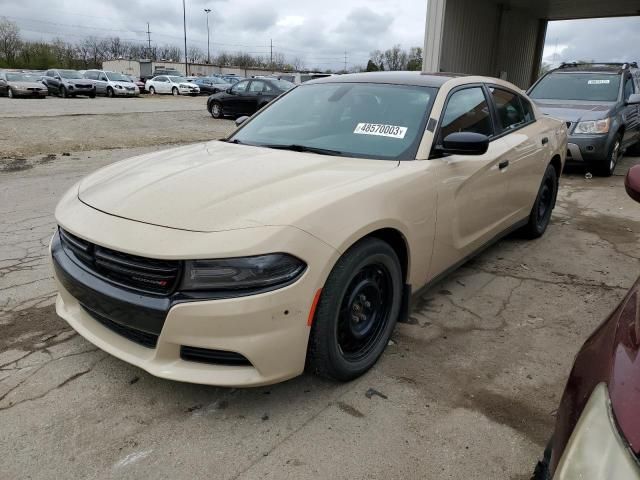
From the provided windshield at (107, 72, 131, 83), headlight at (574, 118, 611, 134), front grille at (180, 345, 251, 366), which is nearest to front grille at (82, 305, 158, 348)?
front grille at (180, 345, 251, 366)

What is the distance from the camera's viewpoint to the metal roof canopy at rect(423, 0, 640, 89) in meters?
12.5

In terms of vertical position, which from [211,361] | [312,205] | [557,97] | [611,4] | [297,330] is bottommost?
[211,361]

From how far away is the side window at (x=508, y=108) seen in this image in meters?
4.11

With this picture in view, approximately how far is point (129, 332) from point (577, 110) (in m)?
8.29

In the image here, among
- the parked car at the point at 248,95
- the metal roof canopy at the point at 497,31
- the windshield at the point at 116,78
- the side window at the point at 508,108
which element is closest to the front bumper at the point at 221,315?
the side window at the point at 508,108

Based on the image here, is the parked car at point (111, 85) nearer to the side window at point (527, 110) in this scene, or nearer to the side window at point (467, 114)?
Result: the side window at point (527, 110)

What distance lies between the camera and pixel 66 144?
1057 centimetres

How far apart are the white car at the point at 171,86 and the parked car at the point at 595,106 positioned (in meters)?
29.6

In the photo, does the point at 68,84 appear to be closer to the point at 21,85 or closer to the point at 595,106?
the point at 21,85

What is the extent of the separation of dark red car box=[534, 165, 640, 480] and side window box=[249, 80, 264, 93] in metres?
16.6

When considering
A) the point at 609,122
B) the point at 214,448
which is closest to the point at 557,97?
the point at 609,122

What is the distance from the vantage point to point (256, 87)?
1705 centimetres

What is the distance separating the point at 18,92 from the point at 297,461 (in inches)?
1137

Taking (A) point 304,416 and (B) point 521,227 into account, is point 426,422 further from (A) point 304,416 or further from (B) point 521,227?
(B) point 521,227
